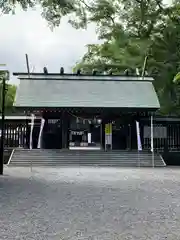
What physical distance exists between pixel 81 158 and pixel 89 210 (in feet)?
44.0

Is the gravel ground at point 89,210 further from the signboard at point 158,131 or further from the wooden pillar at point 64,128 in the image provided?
the signboard at point 158,131

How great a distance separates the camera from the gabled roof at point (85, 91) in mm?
21953

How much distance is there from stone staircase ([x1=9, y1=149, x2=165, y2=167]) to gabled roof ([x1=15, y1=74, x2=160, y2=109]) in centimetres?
254

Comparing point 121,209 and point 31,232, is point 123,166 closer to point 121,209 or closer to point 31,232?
point 121,209

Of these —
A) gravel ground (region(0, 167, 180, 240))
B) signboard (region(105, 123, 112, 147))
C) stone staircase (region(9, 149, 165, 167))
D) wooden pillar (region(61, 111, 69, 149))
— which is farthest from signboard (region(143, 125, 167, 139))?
gravel ground (region(0, 167, 180, 240))

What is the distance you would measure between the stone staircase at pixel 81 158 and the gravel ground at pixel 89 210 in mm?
8078

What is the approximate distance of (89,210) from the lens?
747cm

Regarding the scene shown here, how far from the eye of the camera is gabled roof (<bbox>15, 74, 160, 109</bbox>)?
864 inches

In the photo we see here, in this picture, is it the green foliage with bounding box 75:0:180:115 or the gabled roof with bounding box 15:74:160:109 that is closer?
the gabled roof with bounding box 15:74:160:109

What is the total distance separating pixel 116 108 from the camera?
71.7 feet

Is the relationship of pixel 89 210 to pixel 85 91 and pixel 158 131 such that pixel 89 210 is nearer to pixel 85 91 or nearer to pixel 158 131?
pixel 158 131

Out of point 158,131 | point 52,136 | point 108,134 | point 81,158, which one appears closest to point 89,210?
point 81,158

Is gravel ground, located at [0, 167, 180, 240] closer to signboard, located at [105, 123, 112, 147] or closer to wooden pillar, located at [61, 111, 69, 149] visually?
wooden pillar, located at [61, 111, 69, 149]

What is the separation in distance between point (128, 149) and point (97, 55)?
421 inches
